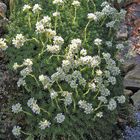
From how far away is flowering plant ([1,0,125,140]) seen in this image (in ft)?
A: 16.2

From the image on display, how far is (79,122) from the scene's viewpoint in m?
5.02

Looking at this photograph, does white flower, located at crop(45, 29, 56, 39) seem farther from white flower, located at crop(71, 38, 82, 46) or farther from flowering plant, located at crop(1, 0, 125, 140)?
white flower, located at crop(71, 38, 82, 46)

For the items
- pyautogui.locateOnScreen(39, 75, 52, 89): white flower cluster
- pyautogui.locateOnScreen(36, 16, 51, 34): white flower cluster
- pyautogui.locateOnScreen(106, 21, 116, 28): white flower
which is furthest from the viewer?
pyautogui.locateOnScreen(106, 21, 116, 28): white flower

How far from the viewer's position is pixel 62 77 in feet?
16.2

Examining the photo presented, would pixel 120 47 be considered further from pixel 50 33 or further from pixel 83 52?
pixel 50 33

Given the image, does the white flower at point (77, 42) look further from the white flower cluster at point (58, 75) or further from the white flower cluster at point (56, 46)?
the white flower cluster at point (58, 75)

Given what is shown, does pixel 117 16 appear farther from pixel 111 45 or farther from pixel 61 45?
pixel 61 45

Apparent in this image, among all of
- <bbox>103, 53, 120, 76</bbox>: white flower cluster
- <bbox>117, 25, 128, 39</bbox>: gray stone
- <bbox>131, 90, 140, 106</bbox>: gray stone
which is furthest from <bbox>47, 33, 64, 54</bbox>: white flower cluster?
<bbox>117, 25, 128, 39</bbox>: gray stone

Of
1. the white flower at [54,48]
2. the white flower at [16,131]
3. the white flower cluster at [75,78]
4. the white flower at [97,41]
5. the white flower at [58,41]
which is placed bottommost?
the white flower at [16,131]

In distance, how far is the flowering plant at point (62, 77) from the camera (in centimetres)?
495

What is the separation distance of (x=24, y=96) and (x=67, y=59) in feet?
1.98

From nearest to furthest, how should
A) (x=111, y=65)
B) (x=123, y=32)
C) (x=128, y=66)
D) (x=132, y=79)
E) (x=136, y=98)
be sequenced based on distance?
(x=111, y=65), (x=136, y=98), (x=132, y=79), (x=128, y=66), (x=123, y=32)

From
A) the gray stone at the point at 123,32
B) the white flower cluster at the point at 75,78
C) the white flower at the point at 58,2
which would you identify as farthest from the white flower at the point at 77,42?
the gray stone at the point at 123,32

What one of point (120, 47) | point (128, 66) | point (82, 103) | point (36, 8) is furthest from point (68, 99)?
point (128, 66)
